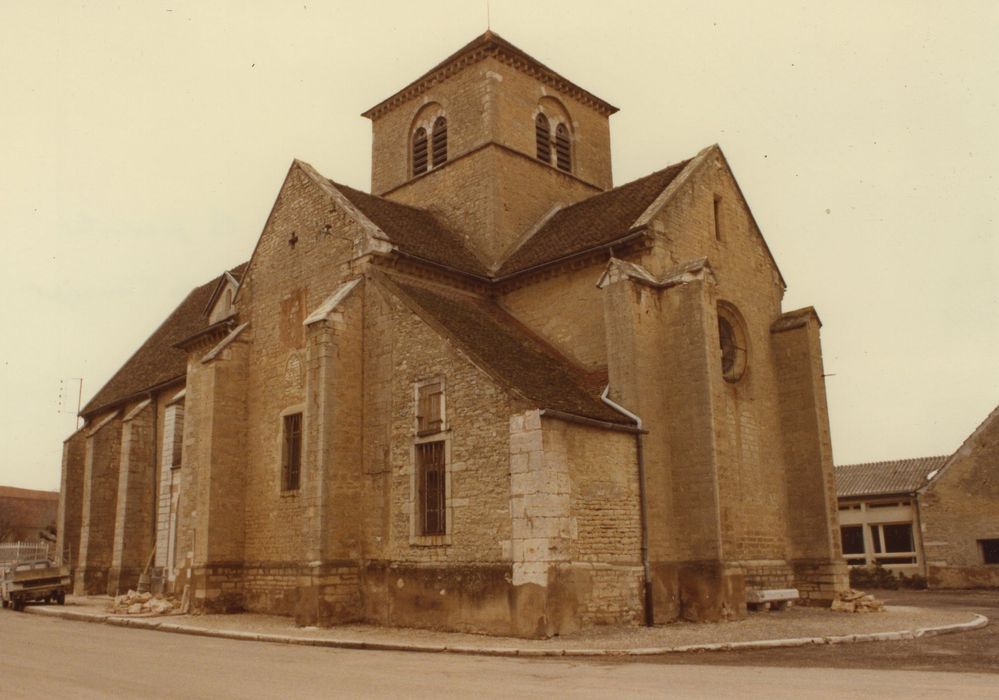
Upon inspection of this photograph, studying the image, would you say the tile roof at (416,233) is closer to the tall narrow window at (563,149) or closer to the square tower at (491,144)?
the square tower at (491,144)

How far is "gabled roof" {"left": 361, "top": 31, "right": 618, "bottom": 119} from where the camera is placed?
2475 cm

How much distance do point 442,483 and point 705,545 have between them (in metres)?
5.24

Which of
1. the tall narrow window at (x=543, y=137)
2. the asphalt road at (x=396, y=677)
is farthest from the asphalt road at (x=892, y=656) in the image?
the tall narrow window at (x=543, y=137)

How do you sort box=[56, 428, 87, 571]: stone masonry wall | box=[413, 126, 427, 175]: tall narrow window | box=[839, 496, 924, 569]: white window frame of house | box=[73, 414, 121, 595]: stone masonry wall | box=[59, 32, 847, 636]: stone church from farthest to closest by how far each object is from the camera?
box=[839, 496, 924, 569]: white window frame of house < box=[56, 428, 87, 571]: stone masonry wall < box=[73, 414, 121, 595]: stone masonry wall < box=[413, 126, 427, 175]: tall narrow window < box=[59, 32, 847, 636]: stone church

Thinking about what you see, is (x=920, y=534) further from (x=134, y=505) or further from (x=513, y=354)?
(x=134, y=505)

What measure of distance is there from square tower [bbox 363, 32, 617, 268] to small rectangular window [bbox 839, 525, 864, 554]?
20233 millimetres

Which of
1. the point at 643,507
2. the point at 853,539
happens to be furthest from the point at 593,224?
the point at 853,539

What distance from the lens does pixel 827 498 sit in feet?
64.8

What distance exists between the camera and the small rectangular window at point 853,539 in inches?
1420

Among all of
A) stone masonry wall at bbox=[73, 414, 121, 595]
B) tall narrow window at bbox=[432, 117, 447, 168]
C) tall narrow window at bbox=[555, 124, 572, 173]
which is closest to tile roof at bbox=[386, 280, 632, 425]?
tall narrow window at bbox=[432, 117, 447, 168]

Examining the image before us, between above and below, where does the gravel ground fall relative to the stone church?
below

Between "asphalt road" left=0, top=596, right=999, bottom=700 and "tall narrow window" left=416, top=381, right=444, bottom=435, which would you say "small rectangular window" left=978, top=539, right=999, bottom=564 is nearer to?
"asphalt road" left=0, top=596, right=999, bottom=700

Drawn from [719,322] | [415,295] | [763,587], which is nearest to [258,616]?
[415,295]

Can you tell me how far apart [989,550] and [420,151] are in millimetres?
24566
